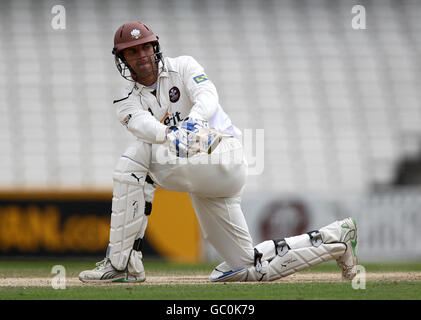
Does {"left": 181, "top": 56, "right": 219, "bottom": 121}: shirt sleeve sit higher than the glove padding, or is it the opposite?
{"left": 181, "top": 56, "right": 219, "bottom": 121}: shirt sleeve

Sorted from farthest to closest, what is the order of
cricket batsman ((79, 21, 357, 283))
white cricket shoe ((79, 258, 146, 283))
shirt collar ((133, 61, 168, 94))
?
shirt collar ((133, 61, 168, 94)) → white cricket shoe ((79, 258, 146, 283)) → cricket batsman ((79, 21, 357, 283))

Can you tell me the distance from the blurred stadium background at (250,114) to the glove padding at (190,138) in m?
4.56

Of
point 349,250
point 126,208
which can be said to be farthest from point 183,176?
point 349,250

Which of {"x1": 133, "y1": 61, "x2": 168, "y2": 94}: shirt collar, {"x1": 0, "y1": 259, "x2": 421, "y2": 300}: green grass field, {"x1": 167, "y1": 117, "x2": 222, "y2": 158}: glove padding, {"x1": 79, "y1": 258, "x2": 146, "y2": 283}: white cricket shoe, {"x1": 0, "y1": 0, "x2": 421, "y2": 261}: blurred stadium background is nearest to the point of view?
{"x1": 0, "y1": 259, "x2": 421, "y2": 300}: green grass field

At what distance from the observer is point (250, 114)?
1104 cm

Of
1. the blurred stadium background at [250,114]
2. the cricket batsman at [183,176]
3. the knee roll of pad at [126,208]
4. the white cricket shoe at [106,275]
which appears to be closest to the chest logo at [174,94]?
the cricket batsman at [183,176]

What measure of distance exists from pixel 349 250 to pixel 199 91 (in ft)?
4.06

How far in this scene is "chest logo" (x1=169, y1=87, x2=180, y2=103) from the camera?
14.2 feet

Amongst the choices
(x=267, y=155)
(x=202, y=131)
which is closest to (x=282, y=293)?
(x=202, y=131)

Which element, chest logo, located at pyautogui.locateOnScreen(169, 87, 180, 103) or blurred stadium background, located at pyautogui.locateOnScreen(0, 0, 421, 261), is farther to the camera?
blurred stadium background, located at pyautogui.locateOnScreen(0, 0, 421, 261)

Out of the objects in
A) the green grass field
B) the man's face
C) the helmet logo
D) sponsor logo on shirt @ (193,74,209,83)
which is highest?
the helmet logo

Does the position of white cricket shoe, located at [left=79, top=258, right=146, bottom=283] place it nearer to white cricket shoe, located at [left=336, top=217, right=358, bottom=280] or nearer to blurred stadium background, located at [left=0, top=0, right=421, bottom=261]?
white cricket shoe, located at [left=336, top=217, right=358, bottom=280]

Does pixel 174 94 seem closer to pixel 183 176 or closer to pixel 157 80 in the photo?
pixel 157 80

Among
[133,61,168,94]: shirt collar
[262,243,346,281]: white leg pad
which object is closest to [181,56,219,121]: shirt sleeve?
[133,61,168,94]: shirt collar
